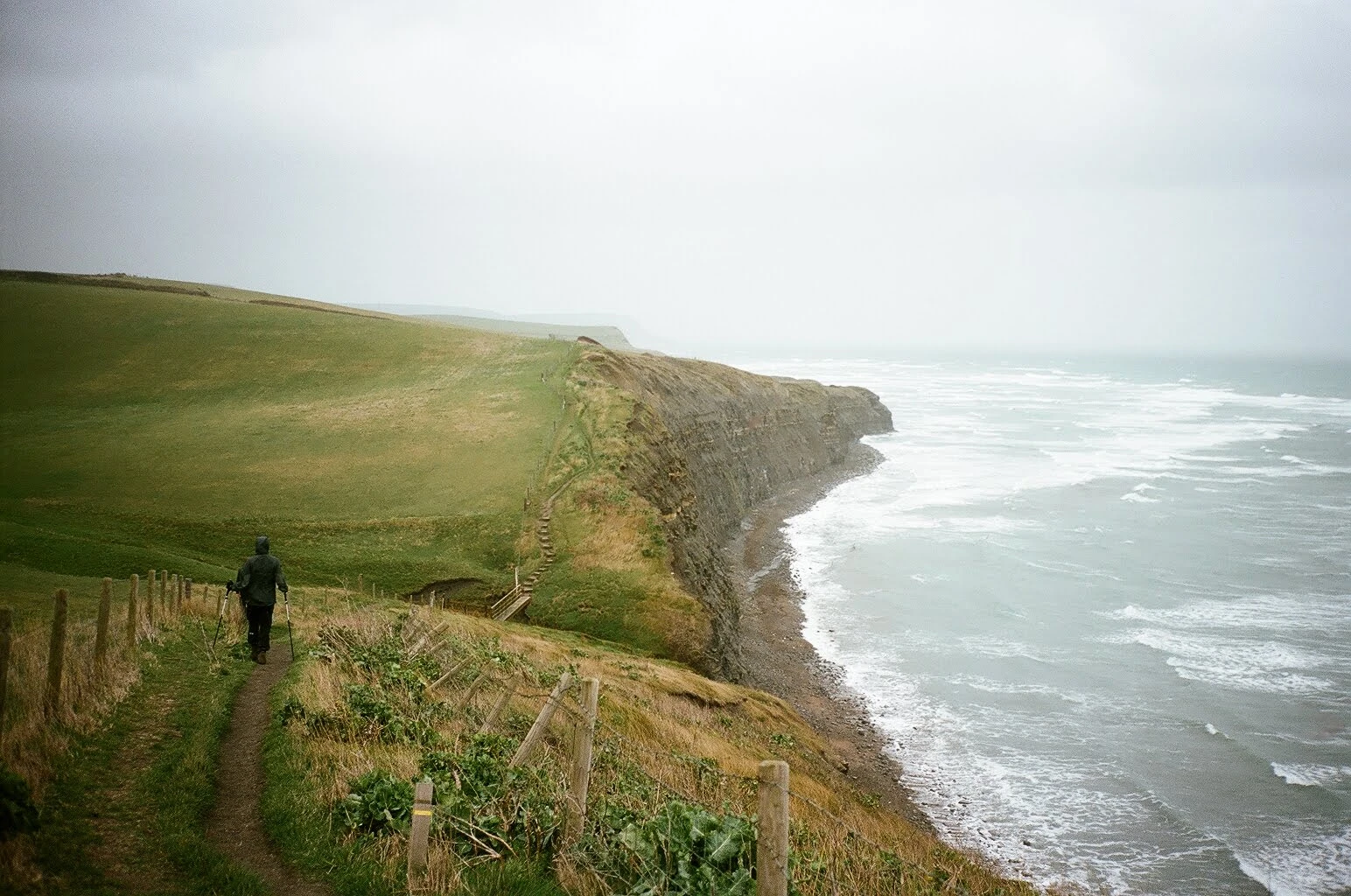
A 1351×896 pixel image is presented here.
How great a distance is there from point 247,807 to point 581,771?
4.58 meters

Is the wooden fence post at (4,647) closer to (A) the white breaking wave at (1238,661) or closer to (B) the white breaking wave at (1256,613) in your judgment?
(A) the white breaking wave at (1238,661)

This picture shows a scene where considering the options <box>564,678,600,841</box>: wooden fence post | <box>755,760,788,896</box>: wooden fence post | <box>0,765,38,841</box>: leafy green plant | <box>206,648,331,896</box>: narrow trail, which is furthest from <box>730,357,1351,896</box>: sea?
<box>0,765,38,841</box>: leafy green plant

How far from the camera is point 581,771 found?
31.8ft

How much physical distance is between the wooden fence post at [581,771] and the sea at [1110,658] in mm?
20388

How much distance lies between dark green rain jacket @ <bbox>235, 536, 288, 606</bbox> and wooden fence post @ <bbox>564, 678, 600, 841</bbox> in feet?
35.8

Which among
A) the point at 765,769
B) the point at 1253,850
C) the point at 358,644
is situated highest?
the point at 765,769

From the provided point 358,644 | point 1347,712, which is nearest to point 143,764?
point 358,644

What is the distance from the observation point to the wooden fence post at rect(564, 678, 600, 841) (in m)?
9.70

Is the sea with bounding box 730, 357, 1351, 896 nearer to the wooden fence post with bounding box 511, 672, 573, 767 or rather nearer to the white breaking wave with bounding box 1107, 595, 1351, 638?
the white breaking wave with bounding box 1107, 595, 1351, 638

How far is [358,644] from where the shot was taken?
1878 cm

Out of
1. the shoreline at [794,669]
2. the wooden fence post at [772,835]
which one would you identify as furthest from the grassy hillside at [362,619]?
the shoreline at [794,669]

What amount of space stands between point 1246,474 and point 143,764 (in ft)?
343

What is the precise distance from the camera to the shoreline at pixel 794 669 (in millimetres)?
30391

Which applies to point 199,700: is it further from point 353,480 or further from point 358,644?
point 353,480
